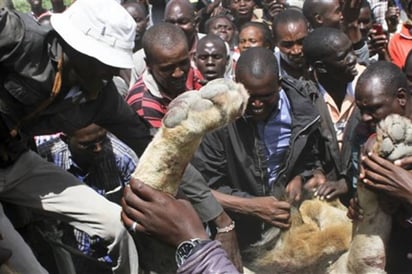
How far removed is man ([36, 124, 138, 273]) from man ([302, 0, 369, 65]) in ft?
6.69

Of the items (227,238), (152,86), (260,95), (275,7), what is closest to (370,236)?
(227,238)

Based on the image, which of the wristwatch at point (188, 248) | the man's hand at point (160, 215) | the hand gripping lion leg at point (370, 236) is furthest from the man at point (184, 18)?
the wristwatch at point (188, 248)

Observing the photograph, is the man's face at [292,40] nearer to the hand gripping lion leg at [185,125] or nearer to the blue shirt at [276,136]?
the blue shirt at [276,136]

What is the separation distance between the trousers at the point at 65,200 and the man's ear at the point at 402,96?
1380 mm

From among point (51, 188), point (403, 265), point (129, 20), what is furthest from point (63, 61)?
point (403, 265)

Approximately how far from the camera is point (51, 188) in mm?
3438

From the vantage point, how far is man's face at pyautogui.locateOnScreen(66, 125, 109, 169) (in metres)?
3.99

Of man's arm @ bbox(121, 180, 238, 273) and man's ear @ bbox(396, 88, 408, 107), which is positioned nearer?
man's arm @ bbox(121, 180, 238, 273)

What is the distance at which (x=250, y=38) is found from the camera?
22.6 feet

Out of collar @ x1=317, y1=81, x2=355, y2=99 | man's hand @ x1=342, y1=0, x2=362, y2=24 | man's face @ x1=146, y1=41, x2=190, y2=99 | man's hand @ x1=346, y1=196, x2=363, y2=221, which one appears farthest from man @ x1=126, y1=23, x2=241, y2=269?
man's hand @ x1=342, y1=0, x2=362, y2=24

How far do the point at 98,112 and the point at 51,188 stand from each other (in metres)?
0.39

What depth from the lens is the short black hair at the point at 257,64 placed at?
4.23 meters

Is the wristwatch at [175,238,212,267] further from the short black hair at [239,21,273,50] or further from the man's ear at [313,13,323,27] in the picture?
the man's ear at [313,13,323,27]

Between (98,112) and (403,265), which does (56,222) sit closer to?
(98,112)
